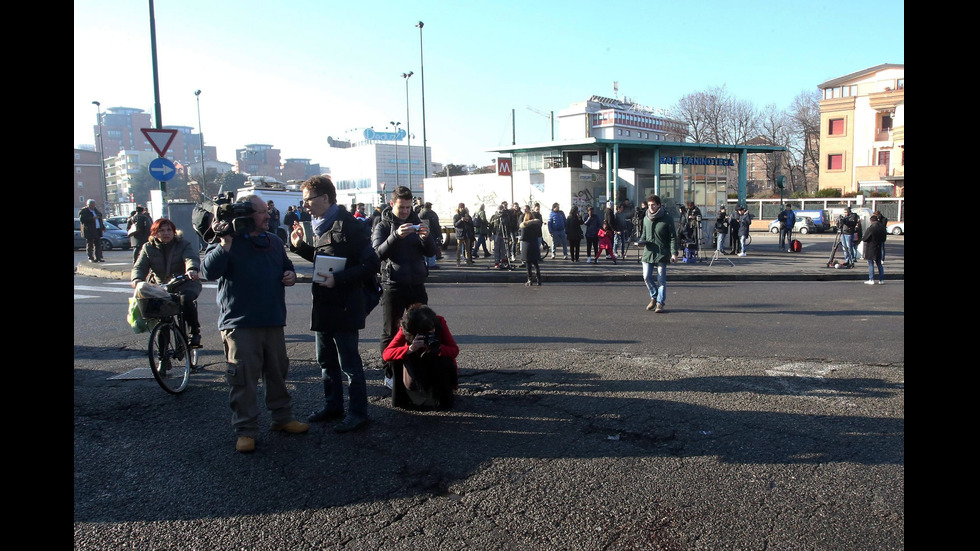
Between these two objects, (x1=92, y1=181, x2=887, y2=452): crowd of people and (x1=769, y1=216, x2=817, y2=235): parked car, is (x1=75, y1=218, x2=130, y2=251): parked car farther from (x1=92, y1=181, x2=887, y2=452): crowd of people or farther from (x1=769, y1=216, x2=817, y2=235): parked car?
(x1=769, y1=216, x2=817, y2=235): parked car

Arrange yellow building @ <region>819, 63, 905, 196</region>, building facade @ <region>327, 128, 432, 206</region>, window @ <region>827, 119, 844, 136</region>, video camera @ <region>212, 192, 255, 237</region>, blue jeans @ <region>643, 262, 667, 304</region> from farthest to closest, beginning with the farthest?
building facade @ <region>327, 128, 432, 206</region>, window @ <region>827, 119, 844, 136</region>, yellow building @ <region>819, 63, 905, 196</region>, blue jeans @ <region>643, 262, 667, 304</region>, video camera @ <region>212, 192, 255, 237</region>

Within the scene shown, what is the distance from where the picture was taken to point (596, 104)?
94.6 meters

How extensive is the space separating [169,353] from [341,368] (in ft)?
7.18

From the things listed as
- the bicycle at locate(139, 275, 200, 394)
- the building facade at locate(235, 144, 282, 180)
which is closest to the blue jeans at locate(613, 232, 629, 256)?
the bicycle at locate(139, 275, 200, 394)

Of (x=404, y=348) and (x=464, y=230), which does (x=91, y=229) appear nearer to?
(x=464, y=230)

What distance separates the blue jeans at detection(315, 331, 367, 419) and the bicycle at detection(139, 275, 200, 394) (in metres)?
1.84

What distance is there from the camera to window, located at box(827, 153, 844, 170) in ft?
190

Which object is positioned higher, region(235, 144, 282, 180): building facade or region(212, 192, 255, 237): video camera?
region(235, 144, 282, 180): building facade

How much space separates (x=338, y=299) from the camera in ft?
15.7

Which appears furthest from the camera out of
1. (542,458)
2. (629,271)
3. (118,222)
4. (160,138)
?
(118,222)

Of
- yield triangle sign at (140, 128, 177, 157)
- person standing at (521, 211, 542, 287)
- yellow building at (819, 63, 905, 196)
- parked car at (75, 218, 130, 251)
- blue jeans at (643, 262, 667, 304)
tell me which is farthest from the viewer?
yellow building at (819, 63, 905, 196)

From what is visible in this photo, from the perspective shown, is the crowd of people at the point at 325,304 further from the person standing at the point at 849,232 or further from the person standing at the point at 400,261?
the person standing at the point at 849,232

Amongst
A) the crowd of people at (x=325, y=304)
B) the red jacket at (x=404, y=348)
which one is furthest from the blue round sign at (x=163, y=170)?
the red jacket at (x=404, y=348)

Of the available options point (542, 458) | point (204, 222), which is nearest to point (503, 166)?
point (204, 222)
